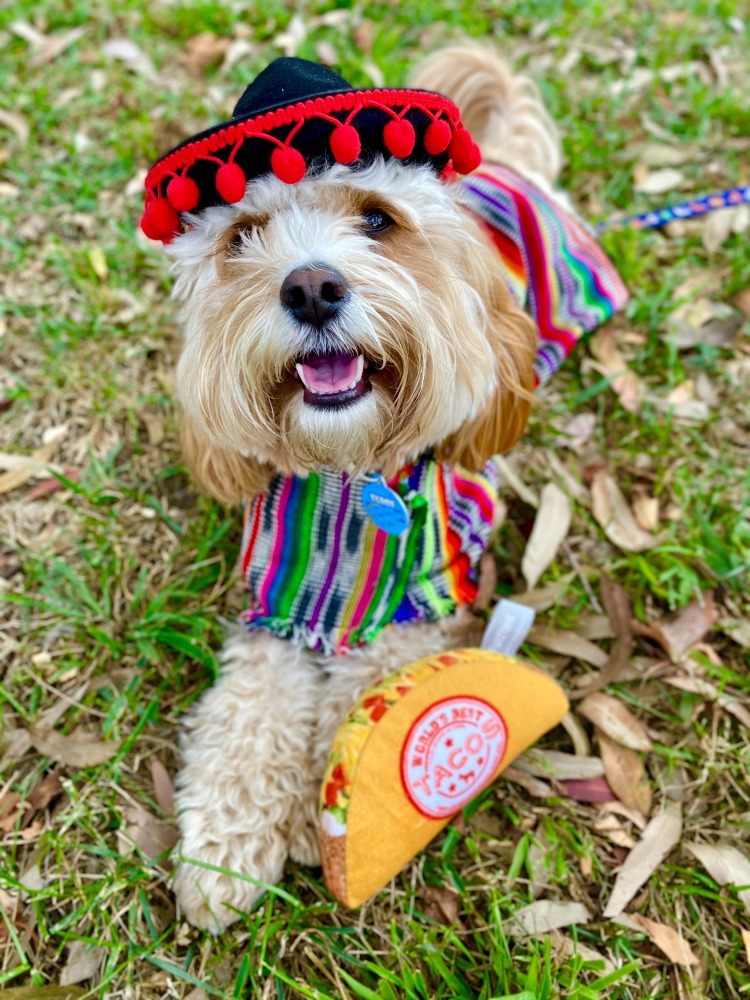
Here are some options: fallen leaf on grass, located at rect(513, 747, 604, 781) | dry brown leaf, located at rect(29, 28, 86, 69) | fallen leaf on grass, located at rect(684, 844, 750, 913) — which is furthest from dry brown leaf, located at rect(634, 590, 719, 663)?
dry brown leaf, located at rect(29, 28, 86, 69)

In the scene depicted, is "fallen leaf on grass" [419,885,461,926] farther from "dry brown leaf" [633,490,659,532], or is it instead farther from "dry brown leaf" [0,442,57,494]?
"dry brown leaf" [0,442,57,494]

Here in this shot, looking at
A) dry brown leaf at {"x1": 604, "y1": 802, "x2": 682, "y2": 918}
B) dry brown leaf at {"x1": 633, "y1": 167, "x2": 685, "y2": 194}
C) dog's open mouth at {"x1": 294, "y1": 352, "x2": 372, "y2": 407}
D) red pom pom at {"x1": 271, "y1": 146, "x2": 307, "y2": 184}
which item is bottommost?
dry brown leaf at {"x1": 604, "y1": 802, "x2": 682, "y2": 918}

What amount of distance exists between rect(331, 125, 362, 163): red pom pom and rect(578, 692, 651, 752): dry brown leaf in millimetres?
1671

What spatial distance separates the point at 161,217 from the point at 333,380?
1.67 ft

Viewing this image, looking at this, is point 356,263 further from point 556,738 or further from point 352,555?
point 556,738

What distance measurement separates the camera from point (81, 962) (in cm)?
201

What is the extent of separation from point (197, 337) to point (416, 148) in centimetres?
66

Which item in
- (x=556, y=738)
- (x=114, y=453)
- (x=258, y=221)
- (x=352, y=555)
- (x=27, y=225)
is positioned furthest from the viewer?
(x=27, y=225)

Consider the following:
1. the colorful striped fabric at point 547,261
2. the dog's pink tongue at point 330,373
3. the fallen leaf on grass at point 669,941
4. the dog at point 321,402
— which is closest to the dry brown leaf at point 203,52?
the colorful striped fabric at point 547,261

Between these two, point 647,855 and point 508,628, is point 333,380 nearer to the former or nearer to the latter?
point 508,628

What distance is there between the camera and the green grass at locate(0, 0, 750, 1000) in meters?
2.01

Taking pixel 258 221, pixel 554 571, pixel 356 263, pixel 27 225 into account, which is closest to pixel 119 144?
pixel 27 225

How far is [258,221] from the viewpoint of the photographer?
6.00 ft

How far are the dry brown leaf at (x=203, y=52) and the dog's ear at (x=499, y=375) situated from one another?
275 centimetres
